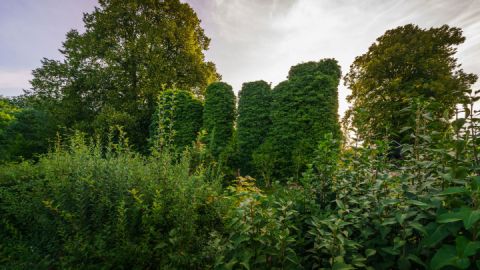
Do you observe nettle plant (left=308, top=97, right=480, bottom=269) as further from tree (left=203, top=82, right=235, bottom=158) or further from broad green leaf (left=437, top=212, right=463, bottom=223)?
tree (left=203, top=82, right=235, bottom=158)

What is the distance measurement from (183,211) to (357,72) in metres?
20.4

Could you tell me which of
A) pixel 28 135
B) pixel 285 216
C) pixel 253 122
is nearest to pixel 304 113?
pixel 253 122

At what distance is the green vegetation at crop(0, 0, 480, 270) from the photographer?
1.63 metres

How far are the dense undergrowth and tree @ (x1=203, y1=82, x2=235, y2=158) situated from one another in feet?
27.9

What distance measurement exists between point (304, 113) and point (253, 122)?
2.47 m

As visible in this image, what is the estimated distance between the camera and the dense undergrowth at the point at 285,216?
148 cm

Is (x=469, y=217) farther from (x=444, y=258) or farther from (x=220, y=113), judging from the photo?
(x=220, y=113)

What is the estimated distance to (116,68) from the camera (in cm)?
1459

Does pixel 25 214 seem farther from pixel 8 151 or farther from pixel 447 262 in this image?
pixel 8 151

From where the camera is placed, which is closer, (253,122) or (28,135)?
(253,122)

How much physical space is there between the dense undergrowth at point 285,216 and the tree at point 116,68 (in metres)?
12.5

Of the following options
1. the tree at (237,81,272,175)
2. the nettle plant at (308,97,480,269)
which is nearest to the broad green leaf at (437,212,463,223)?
the nettle plant at (308,97,480,269)

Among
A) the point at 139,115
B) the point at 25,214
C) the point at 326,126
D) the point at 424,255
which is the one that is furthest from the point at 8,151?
the point at 424,255

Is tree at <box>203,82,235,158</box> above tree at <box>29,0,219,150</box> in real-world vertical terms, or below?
below
